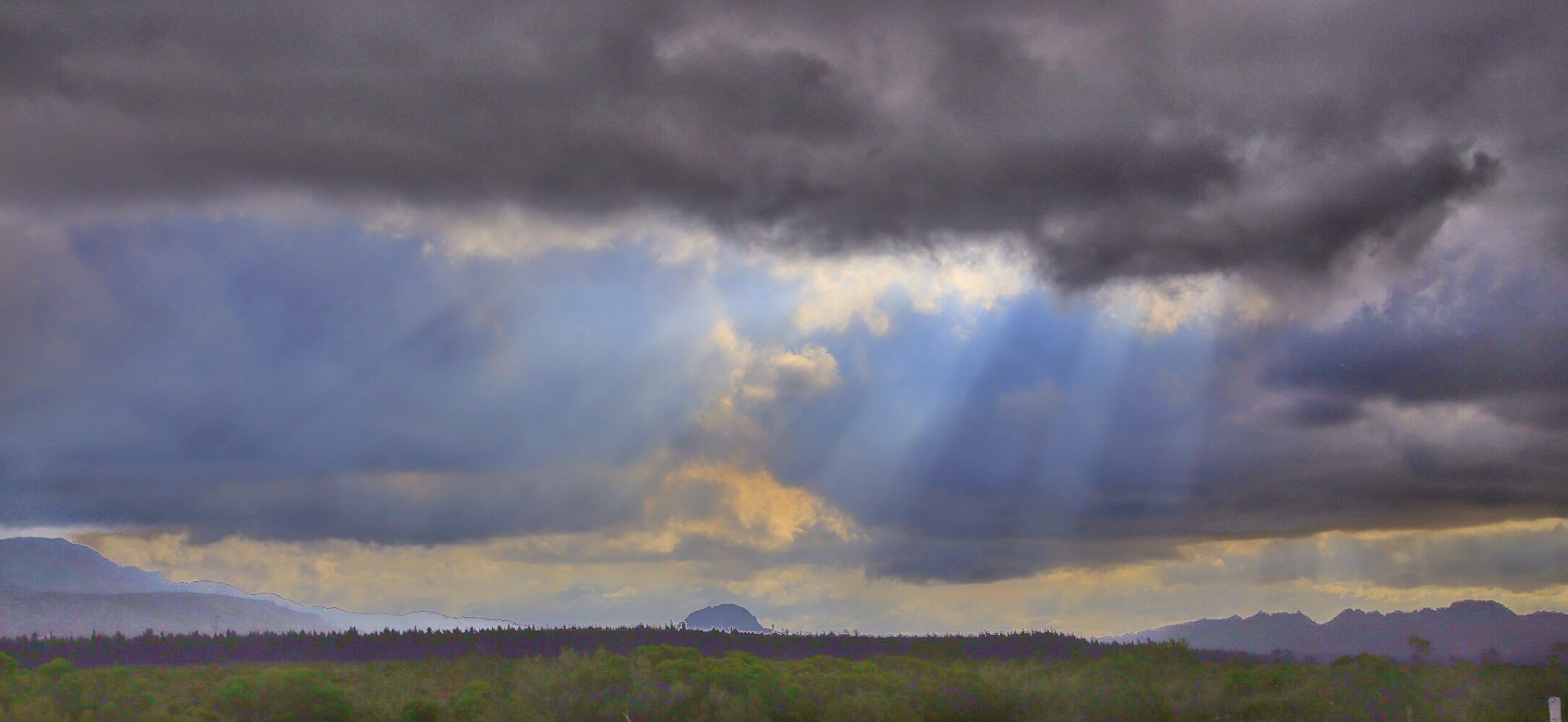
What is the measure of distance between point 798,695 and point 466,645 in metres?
58.2

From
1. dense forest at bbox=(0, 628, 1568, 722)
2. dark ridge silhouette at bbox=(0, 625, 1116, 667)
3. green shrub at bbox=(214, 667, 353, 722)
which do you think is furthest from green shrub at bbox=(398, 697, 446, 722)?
dark ridge silhouette at bbox=(0, 625, 1116, 667)

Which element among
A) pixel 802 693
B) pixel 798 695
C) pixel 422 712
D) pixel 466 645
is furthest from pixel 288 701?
pixel 466 645

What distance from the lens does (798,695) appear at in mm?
52656

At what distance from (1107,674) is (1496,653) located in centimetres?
3115

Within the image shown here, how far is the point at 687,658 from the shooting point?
215 feet

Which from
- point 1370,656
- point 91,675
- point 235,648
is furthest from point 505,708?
point 235,648

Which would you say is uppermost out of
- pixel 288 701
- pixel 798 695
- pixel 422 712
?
pixel 798 695

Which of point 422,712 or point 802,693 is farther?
point 802,693

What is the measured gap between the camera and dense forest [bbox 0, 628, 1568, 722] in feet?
165

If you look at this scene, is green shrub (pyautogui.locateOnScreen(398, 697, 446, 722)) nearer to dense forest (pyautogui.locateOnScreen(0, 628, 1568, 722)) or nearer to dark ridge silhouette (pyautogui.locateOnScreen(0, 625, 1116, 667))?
dense forest (pyautogui.locateOnScreen(0, 628, 1568, 722))

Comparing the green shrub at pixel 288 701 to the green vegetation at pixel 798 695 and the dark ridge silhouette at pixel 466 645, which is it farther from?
the dark ridge silhouette at pixel 466 645

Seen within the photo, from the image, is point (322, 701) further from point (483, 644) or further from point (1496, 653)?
point (1496, 653)

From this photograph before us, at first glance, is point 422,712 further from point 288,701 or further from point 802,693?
point 802,693

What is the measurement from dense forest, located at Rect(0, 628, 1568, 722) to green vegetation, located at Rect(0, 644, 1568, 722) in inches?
3.3
